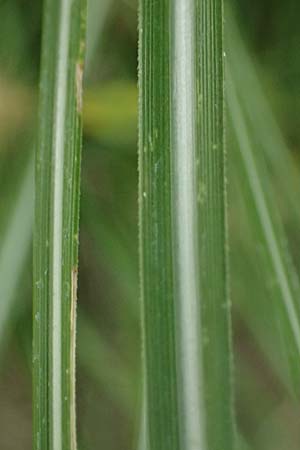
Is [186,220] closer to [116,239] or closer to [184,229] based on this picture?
[184,229]

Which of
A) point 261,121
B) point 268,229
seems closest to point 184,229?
point 268,229

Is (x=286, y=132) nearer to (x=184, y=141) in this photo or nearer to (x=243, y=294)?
(x=243, y=294)

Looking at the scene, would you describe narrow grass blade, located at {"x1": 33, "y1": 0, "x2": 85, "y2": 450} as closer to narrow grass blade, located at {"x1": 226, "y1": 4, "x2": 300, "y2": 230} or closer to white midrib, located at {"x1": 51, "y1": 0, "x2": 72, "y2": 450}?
white midrib, located at {"x1": 51, "y1": 0, "x2": 72, "y2": 450}

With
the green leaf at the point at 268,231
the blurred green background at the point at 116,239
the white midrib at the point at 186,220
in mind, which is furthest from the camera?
the blurred green background at the point at 116,239

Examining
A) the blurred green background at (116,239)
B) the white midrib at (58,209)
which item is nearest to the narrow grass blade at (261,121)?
the blurred green background at (116,239)

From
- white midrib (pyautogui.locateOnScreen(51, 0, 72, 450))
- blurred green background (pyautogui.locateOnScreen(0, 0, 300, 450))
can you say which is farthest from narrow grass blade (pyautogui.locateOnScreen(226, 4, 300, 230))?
white midrib (pyautogui.locateOnScreen(51, 0, 72, 450))

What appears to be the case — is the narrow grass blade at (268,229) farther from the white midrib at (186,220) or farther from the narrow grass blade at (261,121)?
the white midrib at (186,220)
